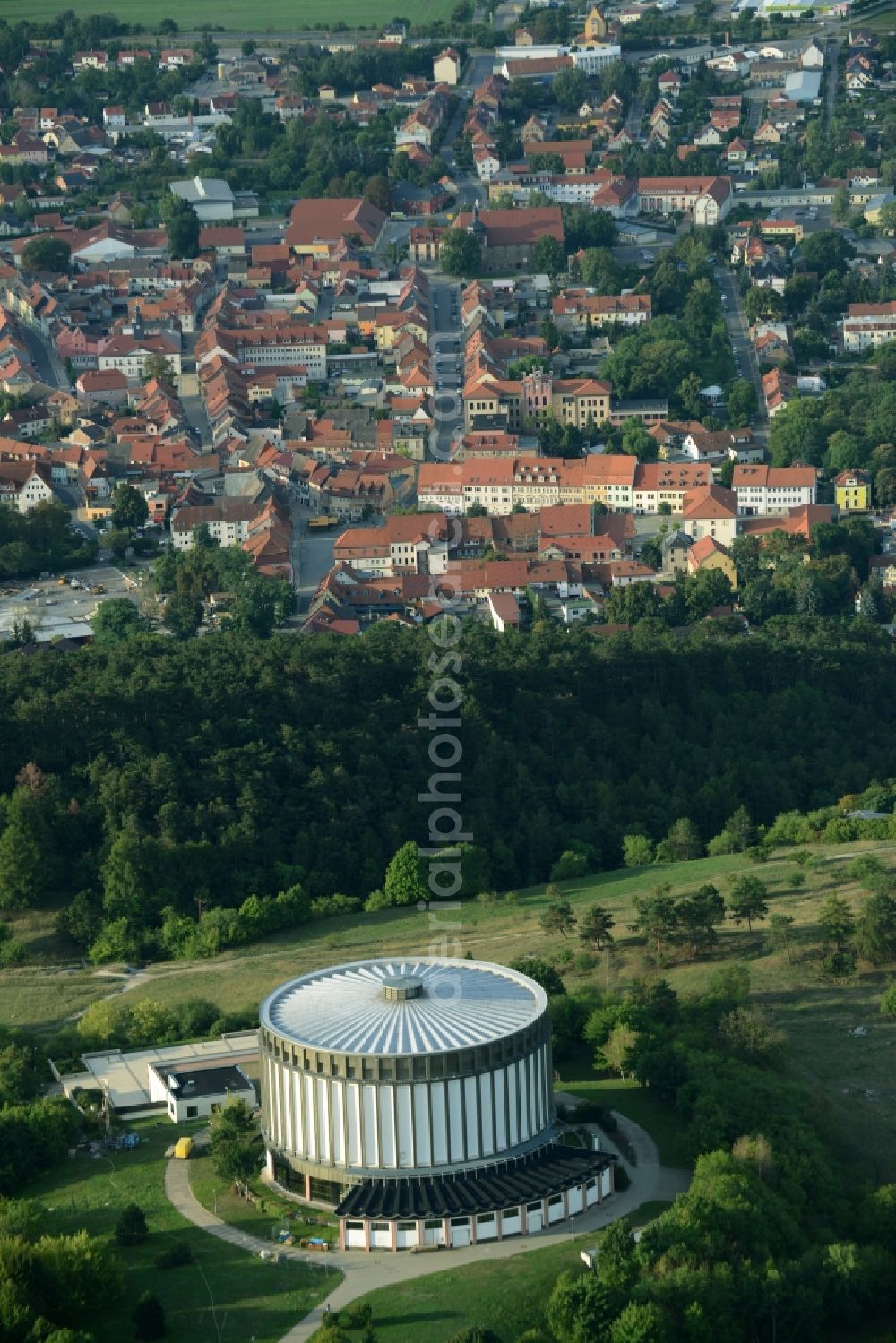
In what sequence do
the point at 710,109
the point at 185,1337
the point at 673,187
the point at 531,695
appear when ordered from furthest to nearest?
the point at 710,109, the point at 673,187, the point at 531,695, the point at 185,1337

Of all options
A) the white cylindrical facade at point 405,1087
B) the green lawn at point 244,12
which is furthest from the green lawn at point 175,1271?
the green lawn at point 244,12

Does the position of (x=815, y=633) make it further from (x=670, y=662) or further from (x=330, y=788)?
(x=330, y=788)

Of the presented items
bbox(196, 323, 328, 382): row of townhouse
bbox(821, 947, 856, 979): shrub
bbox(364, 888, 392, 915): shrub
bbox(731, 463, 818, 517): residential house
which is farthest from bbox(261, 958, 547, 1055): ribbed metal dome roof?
bbox(196, 323, 328, 382): row of townhouse

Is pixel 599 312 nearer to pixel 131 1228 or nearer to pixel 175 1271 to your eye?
pixel 131 1228

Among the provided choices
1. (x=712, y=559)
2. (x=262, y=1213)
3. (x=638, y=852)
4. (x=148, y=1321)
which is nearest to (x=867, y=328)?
(x=712, y=559)

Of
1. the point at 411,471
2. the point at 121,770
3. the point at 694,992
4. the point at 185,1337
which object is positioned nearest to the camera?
the point at 185,1337

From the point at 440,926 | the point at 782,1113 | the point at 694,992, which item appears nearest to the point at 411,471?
the point at 440,926
